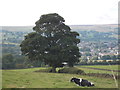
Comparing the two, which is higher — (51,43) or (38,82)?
(51,43)

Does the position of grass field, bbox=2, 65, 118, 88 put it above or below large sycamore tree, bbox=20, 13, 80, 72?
below

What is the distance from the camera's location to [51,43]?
3584 centimetres

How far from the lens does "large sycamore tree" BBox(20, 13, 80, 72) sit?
34156 mm

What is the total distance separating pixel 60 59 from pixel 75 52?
2906 millimetres

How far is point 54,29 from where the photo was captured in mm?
35625

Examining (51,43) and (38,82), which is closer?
(38,82)

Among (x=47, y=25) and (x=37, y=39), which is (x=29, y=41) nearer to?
(x=37, y=39)

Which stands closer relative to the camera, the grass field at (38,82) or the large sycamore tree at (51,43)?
the grass field at (38,82)

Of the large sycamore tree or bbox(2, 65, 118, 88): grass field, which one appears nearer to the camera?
bbox(2, 65, 118, 88): grass field

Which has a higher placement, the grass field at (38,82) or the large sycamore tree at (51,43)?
the large sycamore tree at (51,43)

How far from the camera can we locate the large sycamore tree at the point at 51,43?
112 ft

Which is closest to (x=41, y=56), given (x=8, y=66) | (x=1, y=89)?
(x=1, y=89)

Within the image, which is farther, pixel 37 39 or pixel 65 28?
pixel 65 28

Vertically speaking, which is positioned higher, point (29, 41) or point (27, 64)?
point (29, 41)
